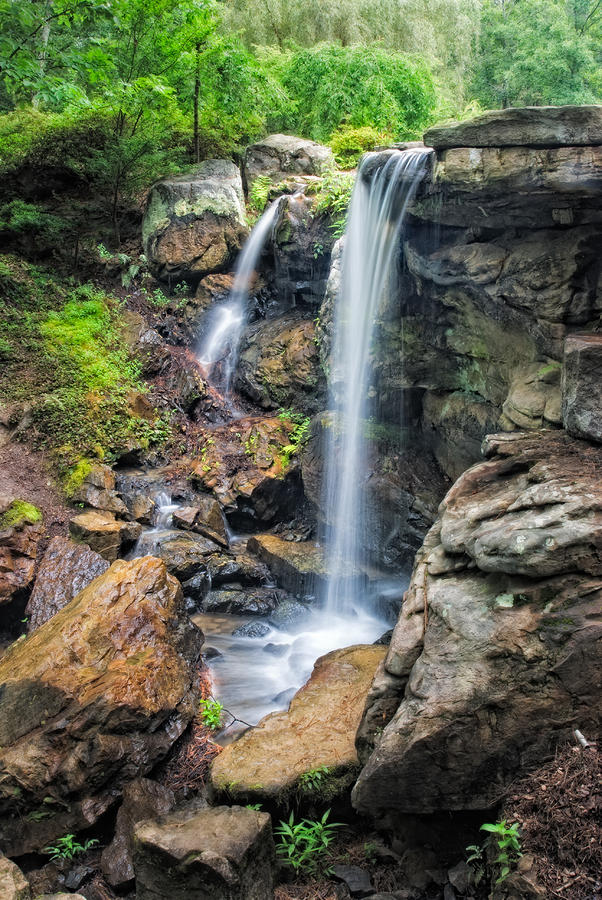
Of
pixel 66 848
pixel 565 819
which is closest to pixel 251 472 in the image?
pixel 66 848

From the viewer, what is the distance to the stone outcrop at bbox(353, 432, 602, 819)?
3377mm

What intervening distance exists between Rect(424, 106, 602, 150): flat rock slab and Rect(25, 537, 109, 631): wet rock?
6703mm

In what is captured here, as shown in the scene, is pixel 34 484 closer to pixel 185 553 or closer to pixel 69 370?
pixel 185 553

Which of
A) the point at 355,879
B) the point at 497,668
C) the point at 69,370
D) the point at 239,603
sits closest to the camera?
the point at 497,668

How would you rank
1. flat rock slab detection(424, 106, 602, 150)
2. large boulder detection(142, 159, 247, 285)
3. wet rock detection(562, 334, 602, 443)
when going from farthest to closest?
large boulder detection(142, 159, 247, 285)
flat rock slab detection(424, 106, 602, 150)
wet rock detection(562, 334, 602, 443)

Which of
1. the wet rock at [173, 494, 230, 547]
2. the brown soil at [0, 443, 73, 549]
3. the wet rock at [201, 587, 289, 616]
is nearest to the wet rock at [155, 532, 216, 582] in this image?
the wet rock at [173, 494, 230, 547]

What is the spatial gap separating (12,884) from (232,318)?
36.1 ft

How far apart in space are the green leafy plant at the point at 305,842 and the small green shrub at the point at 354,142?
13.7m

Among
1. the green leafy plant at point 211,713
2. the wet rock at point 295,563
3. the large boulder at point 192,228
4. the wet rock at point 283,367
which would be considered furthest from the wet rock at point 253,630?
the large boulder at point 192,228

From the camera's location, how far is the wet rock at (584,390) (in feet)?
14.6

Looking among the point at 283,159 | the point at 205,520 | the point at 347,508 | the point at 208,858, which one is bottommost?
the point at 208,858

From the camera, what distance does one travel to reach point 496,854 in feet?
10.7

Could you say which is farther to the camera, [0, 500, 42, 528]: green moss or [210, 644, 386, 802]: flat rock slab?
[0, 500, 42, 528]: green moss

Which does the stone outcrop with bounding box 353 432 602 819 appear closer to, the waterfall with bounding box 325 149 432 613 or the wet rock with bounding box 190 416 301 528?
the waterfall with bounding box 325 149 432 613
